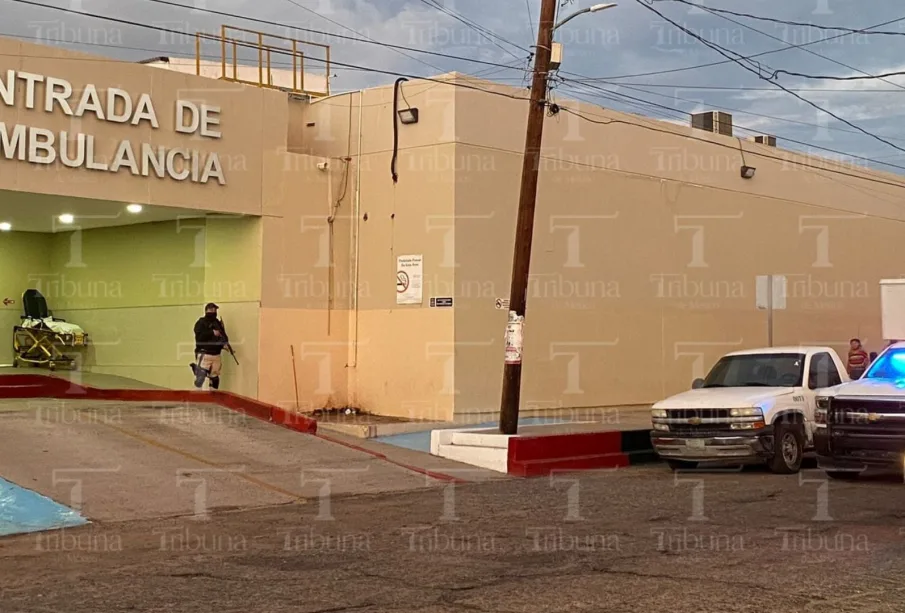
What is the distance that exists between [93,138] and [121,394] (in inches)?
184

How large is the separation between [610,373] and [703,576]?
15.3m

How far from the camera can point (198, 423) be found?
56.7 ft

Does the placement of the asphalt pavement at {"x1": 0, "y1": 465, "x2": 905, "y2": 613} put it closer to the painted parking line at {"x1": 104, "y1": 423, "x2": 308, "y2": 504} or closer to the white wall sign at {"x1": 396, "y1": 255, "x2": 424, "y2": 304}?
the painted parking line at {"x1": 104, "y1": 423, "x2": 308, "y2": 504}

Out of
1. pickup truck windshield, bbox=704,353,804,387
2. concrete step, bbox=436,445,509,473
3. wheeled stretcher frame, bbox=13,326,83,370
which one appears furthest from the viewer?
wheeled stretcher frame, bbox=13,326,83,370

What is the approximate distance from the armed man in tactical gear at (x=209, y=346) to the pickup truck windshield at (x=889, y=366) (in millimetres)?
11035

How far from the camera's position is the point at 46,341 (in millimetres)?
22250

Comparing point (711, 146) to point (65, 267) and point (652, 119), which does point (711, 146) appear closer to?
point (652, 119)

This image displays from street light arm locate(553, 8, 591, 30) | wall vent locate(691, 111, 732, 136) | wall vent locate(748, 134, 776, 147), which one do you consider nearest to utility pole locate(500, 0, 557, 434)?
street light arm locate(553, 8, 591, 30)

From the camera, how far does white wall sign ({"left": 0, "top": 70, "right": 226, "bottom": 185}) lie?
1705 cm

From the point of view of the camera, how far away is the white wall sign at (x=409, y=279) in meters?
20.5

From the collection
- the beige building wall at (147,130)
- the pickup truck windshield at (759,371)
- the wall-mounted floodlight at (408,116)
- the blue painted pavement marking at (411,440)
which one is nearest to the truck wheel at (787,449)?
the pickup truck windshield at (759,371)

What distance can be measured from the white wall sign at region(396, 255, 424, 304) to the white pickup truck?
20.1 feet

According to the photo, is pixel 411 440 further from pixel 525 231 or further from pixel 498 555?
pixel 498 555

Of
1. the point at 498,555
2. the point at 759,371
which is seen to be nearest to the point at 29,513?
the point at 498,555
